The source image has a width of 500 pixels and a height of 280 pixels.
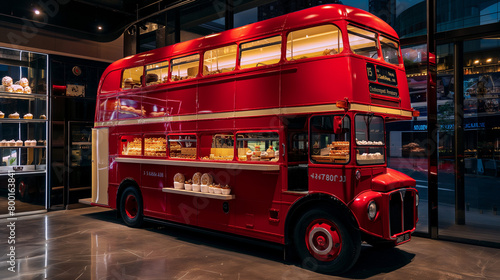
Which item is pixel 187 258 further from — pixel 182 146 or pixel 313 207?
pixel 182 146

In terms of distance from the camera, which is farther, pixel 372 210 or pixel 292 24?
pixel 292 24

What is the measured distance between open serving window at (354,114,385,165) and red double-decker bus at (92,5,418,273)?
0.03 metres

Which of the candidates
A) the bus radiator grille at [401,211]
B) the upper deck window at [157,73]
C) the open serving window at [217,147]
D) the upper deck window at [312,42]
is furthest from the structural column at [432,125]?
the upper deck window at [157,73]

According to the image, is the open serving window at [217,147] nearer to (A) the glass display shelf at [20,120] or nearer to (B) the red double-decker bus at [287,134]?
(B) the red double-decker bus at [287,134]

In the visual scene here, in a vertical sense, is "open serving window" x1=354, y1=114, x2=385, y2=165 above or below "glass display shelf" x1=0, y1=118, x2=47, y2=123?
below

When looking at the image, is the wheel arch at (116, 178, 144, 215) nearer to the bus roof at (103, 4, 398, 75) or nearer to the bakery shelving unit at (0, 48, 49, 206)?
the bakery shelving unit at (0, 48, 49, 206)

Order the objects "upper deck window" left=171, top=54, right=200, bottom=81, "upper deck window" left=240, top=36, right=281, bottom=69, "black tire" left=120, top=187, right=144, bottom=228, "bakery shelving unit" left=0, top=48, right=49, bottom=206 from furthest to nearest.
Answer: "bakery shelving unit" left=0, top=48, right=49, bottom=206 < "black tire" left=120, top=187, right=144, bottom=228 < "upper deck window" left=171, top=54, right=200, bottom=81 < "upper deck window" left=240, top=36, right=281, bottom=69

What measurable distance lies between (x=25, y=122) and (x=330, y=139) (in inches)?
332

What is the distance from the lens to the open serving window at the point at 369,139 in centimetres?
561

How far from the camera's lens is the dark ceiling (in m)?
10.3

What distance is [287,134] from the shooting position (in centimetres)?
626

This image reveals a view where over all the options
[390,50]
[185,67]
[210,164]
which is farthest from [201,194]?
[390,50]

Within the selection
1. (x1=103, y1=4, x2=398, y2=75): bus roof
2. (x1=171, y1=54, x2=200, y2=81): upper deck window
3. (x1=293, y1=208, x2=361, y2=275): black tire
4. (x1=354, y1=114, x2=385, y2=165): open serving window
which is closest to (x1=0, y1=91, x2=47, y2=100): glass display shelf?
(x1=103, y1=4, x2=398, y2=75): bus roof

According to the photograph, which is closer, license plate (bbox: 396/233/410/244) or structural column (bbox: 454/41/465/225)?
license plate (bbox: 396/233/410/244)
